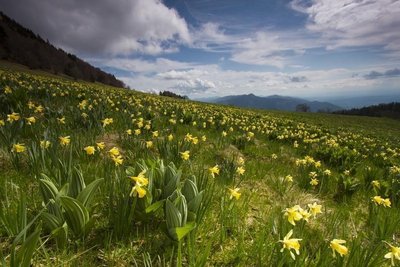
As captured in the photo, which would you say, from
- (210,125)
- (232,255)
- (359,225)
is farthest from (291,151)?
(232,255)

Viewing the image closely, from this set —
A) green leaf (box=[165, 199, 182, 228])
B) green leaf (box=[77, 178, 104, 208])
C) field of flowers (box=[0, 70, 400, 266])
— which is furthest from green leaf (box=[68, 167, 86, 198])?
green leaf (box=[165, 199, 182, 228])

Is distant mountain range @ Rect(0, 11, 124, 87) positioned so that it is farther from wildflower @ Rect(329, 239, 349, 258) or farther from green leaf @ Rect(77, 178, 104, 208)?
wildflower @ Rect(329, 239, 349, 258)

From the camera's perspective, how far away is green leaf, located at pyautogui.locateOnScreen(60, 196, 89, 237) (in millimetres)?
2062

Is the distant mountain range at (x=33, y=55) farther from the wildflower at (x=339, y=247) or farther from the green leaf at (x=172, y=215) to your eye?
the wildflower at (x=339, y=247)

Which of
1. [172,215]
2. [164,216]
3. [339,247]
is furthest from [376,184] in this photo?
[172,215]

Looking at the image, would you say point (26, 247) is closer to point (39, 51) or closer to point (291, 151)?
point (291, 151)

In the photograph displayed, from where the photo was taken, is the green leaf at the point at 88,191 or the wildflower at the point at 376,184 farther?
the wildflower at the point at 376,184

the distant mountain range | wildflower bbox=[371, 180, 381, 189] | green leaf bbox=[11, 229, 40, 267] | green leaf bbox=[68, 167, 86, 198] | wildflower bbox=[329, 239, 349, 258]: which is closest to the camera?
green leaf bbox=[11, 229, 40, 267]

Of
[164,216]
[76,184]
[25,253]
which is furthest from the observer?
[164,216]

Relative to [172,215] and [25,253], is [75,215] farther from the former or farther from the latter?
[172,215]

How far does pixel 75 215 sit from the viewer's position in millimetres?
2150

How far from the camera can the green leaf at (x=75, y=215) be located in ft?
6.77

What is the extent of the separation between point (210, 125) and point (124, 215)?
8.00 m

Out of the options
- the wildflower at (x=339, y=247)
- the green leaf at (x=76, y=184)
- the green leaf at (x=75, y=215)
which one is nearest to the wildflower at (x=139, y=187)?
the green leaf at (x=75, y=215)
